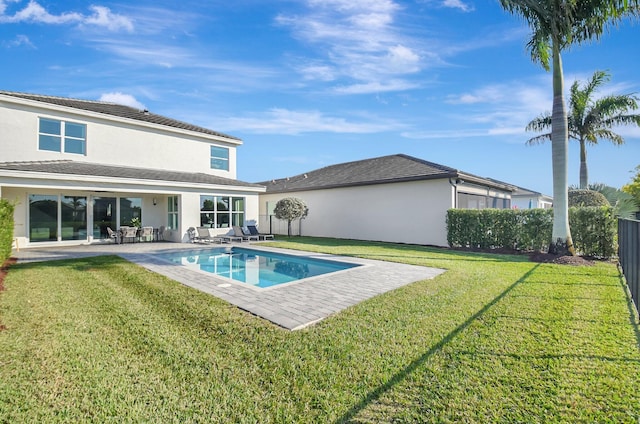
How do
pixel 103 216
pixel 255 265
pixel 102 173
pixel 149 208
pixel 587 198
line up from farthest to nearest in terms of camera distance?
pixel 149 208 → pixel 587 198 → pixel 103 216 → pixel 102 173 → pixel 255 265

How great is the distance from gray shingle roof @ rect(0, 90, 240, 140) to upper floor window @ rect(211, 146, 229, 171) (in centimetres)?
104

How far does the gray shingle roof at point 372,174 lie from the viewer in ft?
52.0

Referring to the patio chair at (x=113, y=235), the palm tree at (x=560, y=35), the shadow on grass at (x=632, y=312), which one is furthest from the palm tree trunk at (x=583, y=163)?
the patio chair at (x=113, y=235)

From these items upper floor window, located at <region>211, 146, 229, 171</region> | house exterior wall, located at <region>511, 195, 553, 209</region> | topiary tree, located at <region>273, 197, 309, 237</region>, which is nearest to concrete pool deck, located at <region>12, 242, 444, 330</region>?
topiary tree, located at <region>273, 197, 309, 237</region>

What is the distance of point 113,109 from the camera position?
60.6 ft

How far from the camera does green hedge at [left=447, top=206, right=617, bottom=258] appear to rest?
35.6 ft

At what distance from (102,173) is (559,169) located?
62.3 ft

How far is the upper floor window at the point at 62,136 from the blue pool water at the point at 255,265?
28.5 feet

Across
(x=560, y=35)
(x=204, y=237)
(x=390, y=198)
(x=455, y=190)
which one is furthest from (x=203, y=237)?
(x=560, y=35)

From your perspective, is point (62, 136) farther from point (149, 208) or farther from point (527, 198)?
point (527, 198)

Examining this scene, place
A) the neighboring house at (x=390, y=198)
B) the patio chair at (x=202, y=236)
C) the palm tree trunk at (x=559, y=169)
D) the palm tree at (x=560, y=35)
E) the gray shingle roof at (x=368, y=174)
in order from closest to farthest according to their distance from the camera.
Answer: the palm tree at (x=560, y=35) < the palm tree trunk at (x=559, y=169) < the neighboring house at (x=390, y=198) < the gray shingle roof at (x=368, y=174) < the patio chair at (x=202, y=236)

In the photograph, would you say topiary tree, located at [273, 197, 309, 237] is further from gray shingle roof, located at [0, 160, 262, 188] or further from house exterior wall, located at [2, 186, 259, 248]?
gray shingle roof, located at [0, 160, 262, 188]

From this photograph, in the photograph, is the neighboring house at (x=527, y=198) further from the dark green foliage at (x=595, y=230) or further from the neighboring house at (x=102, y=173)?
the neighboring house at (x=102, y=173)

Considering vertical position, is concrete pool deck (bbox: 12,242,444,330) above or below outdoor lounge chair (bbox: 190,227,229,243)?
below
